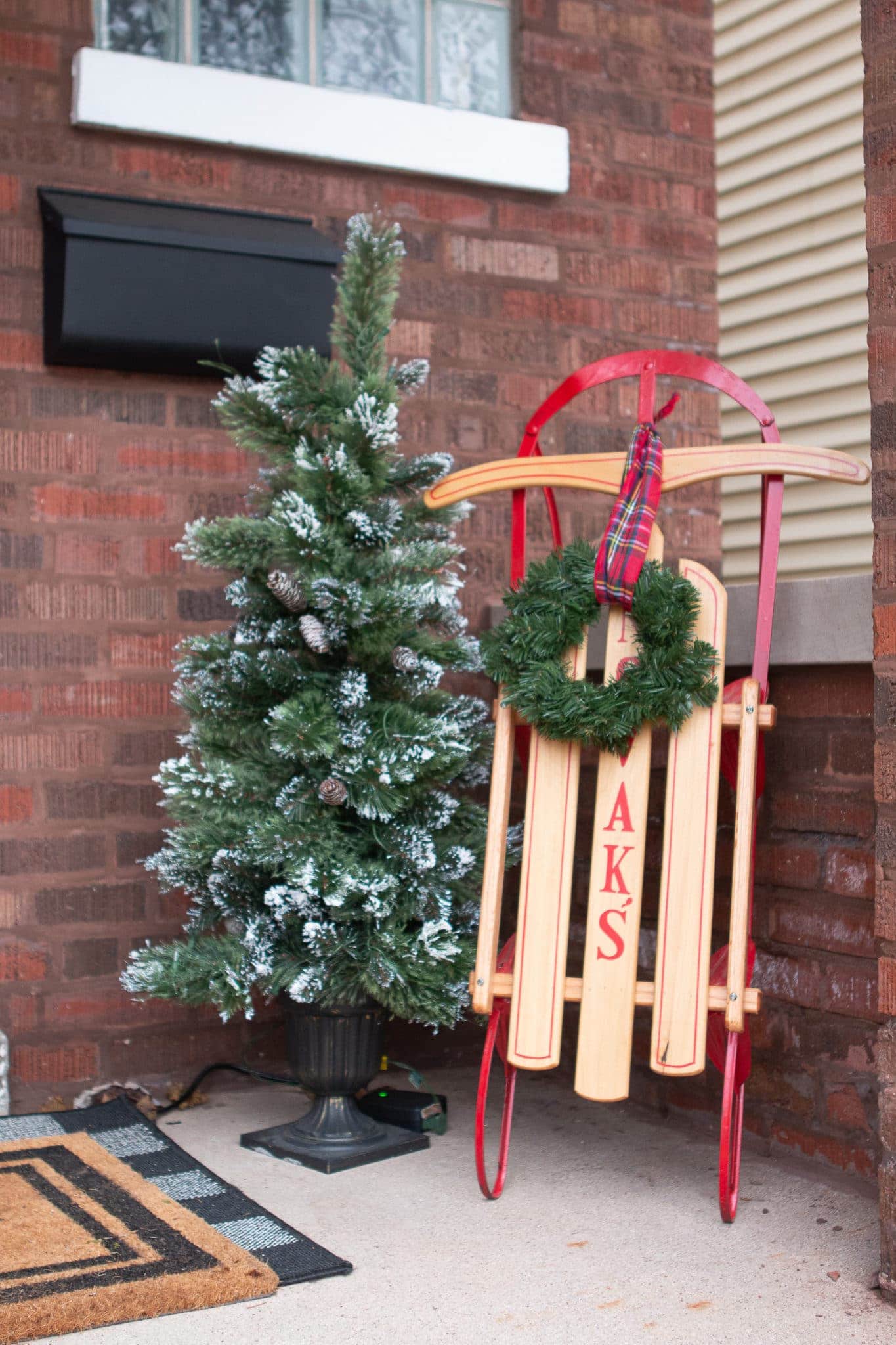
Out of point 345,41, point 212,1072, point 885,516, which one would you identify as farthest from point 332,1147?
point 345,41

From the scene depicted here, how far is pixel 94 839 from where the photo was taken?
3000 mm

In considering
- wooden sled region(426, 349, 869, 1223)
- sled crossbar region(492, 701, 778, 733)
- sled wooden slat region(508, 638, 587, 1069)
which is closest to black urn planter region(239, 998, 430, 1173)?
wooden sled region(426, 349, 869, 1223)

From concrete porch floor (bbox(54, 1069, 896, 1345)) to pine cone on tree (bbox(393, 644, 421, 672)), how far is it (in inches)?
36.4

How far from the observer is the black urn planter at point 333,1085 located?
2.58 m

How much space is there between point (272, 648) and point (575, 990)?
88cm

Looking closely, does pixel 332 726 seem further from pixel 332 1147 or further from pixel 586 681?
pixel 332 1147

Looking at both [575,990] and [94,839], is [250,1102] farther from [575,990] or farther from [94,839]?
[575,990]

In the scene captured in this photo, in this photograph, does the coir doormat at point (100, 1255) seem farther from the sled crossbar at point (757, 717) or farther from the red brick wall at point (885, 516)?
the sled crossbar at point (757, 717)

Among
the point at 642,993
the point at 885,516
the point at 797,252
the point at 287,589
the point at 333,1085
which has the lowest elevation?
the point at 333,1085

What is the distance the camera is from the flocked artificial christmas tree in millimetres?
2492

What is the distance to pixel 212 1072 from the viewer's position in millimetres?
3043

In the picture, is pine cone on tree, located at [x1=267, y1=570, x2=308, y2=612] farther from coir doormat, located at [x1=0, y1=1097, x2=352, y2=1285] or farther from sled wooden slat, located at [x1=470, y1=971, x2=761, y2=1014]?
coir doormat, located at [x1=0, y1=1097, x2=352, y2=1285]

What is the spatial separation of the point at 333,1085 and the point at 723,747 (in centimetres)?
98

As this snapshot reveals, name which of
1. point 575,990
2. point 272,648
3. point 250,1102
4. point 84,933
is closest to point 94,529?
point 272,648
